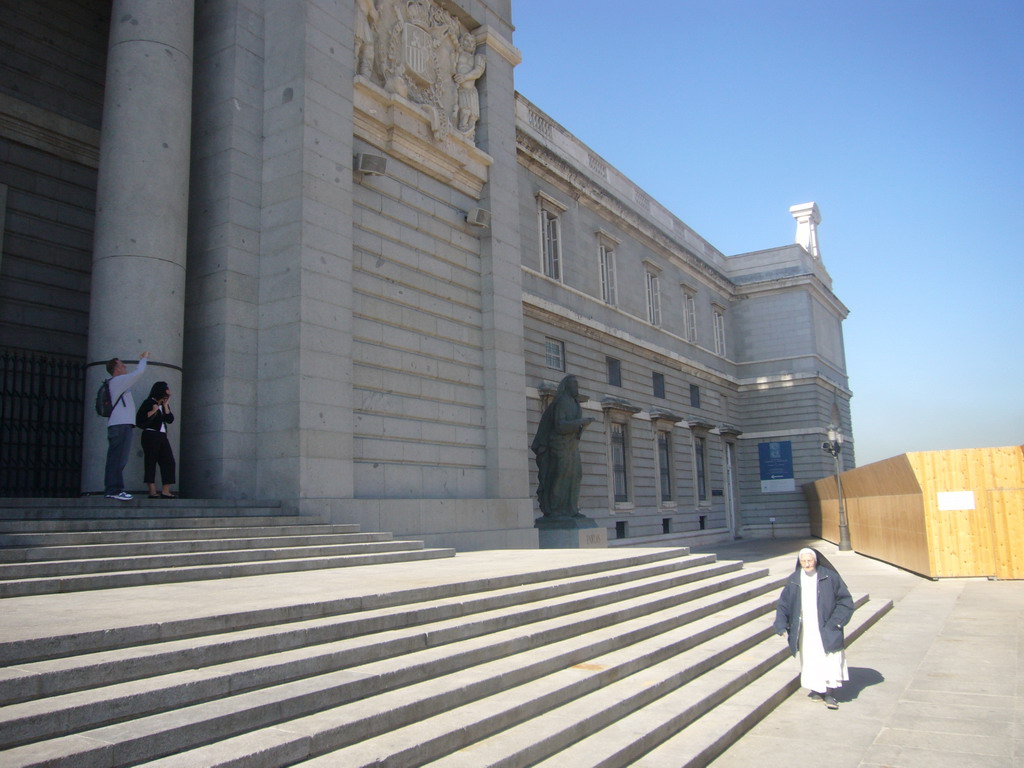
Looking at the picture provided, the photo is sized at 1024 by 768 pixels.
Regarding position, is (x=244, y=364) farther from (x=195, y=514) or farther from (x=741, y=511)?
(x=741, y=511)

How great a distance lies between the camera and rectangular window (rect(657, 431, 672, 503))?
97.2 feet

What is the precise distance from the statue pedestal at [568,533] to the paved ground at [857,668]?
15.0ft

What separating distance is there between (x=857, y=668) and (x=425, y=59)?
38.7 ft

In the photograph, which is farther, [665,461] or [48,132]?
[665,461]

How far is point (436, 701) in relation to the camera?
16.7 feet

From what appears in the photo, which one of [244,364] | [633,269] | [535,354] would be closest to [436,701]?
[244,364]

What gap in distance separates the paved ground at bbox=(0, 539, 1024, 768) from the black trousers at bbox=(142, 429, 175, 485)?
112 inches

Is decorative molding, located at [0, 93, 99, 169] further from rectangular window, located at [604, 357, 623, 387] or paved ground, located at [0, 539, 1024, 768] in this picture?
rectangular window, located at [604, 357, 623, 387]

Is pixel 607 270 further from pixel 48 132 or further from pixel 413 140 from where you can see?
pixel 48 132

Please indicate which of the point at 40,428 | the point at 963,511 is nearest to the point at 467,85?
the point at 40,428

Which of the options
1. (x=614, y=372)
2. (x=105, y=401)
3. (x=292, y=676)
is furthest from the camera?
(x=614, y=372)

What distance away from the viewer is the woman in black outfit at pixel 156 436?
9742 millimetres

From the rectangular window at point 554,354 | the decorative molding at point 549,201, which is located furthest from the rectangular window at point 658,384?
the decorative molding at point 549,201

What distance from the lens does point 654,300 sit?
31000 mm
